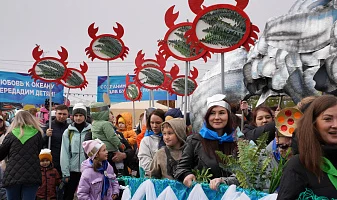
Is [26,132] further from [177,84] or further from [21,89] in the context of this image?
[21,89]

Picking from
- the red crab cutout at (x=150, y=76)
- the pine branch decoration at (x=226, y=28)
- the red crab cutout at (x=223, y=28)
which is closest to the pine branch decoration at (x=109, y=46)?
the red crab cutout at (x=150, y=76)

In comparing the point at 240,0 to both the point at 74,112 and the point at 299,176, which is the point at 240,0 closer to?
the point at 74,112

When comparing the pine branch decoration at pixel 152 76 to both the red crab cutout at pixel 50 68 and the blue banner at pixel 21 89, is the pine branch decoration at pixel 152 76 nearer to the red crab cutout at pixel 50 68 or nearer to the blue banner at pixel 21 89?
the red crab cutout at pixel 50 68

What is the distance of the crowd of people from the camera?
2.79 m

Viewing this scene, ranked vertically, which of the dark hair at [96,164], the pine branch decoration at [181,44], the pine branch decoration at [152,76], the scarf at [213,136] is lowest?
the dark hair at [96,164]

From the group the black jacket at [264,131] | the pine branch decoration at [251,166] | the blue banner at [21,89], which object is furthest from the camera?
the blue banner at [21,89]

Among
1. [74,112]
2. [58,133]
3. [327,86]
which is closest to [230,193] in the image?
[327,86]

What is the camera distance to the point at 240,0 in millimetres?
6328

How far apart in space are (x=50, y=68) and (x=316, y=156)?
8.86 meters

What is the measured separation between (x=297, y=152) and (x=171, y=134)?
264 cm

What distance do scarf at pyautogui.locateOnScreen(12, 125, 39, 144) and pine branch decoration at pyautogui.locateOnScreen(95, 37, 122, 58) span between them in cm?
437

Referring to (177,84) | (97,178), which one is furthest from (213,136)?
(177,84)

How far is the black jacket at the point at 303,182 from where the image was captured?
275 centimetres

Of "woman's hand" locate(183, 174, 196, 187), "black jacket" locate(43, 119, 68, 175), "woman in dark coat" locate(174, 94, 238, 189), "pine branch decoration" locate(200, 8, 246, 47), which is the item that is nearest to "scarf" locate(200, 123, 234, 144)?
"woman in dark coat" locate(174, 94, 238, 189)
